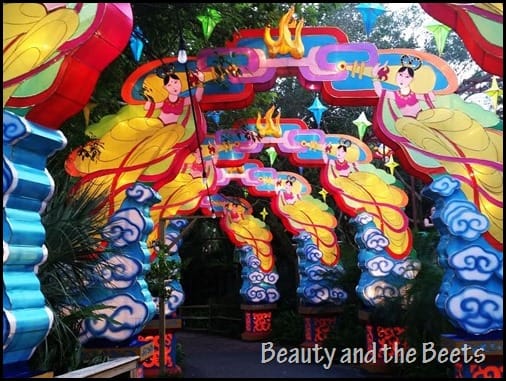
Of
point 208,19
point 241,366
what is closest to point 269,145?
point 241,366

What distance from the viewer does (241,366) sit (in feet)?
41.9

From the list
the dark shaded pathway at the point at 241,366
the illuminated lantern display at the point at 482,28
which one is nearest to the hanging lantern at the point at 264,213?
the dark shaded pathway at the point at 241,366

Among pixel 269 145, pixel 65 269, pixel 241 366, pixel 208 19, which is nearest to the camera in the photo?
pixel 65 269

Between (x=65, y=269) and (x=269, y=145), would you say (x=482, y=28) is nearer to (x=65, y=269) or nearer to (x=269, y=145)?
(x=65, y=269)

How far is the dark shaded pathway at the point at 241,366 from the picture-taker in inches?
445

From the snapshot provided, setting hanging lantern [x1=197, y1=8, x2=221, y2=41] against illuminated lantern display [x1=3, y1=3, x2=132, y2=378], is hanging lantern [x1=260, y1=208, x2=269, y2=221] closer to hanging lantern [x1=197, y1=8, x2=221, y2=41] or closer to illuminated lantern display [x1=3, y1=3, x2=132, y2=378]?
hanging lantern [x1=197, y1=8, x2=221, y2=41]

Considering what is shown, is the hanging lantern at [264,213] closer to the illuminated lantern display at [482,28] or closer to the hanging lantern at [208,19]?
the hanging lantern at [208,19]

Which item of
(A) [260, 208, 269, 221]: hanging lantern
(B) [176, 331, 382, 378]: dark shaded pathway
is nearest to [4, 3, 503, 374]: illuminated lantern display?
(B) [176, 331, 382, 378]: dark shaded pathway

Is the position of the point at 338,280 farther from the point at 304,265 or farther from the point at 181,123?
the point at 181,123

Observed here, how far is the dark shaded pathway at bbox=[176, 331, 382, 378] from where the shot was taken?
11.3 meters

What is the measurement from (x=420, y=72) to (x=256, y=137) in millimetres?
3742

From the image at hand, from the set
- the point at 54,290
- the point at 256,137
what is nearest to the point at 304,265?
the point at 256,137

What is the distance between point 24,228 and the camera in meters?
3.57

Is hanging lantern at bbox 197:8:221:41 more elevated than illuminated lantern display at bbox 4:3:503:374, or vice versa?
hanging lantern at bbox 197:8:221:41
